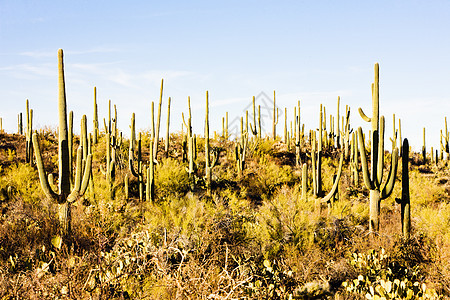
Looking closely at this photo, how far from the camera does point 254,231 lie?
25.2 feet

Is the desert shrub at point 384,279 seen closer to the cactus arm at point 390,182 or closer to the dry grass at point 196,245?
the dry grass at point 196,245

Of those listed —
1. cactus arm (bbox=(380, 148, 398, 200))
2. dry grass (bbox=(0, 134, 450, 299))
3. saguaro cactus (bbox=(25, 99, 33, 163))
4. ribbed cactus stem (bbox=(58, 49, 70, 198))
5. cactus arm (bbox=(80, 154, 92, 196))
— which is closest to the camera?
dry grass (bbox=(0, 134, 450, 299))

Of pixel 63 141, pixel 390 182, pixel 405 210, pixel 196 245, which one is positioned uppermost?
pixel 63 141

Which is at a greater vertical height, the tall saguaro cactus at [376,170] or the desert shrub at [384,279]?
the tall saguaro cactus at [376,170]

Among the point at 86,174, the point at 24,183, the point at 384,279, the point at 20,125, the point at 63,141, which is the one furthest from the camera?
the point at 20,125

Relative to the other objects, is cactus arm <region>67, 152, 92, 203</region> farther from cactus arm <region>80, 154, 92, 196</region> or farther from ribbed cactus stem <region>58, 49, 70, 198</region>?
ribbed cactus stem <region>58, 49, 70, 198</region>

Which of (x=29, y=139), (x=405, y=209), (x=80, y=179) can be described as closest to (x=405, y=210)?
(x=405, y=209)

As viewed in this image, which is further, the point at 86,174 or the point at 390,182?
the point at 390,182

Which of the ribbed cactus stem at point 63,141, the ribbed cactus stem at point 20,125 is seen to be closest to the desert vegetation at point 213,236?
the ribbed cactus stem at point 63,141

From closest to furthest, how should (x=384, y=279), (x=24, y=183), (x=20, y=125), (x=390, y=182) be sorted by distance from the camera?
(x=384, y=279)
(x=390, y=182)
(x=24, y=183)
(x=20, y=125)

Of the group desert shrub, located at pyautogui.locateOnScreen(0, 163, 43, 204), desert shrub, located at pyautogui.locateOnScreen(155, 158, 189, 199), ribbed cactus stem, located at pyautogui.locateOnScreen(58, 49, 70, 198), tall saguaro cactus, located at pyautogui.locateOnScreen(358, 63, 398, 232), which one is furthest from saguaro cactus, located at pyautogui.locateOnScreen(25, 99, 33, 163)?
tall saguaro cactus, located at pyautogui.locateOnScreen(358, 63, 398, 232)

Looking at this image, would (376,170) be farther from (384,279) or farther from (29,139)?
(29,139)

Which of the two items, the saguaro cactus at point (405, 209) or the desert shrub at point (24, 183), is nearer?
the saguaro cactus at point (405, 209)

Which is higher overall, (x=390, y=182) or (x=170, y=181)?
(x=390, y=182)
